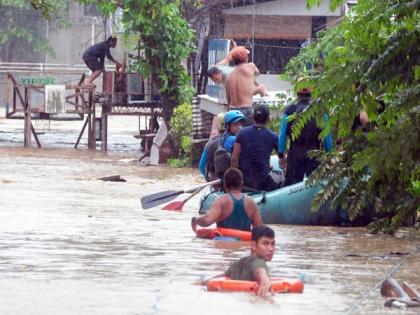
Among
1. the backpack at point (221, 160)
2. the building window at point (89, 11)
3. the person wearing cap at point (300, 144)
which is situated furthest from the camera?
the building window at point (89, 11)

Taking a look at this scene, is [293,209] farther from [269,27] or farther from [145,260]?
[269,27]

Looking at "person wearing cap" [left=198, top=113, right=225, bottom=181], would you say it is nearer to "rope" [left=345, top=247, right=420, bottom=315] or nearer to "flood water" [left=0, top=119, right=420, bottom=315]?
"flood water" [left=0, top=119, right=420, bottom=315]

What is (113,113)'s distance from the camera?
29391mm

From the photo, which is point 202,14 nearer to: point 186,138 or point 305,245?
point 186,138

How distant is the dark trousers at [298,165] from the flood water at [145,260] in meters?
0.76

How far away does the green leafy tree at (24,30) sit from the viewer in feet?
162

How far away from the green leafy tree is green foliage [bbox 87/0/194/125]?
20853 millimetres

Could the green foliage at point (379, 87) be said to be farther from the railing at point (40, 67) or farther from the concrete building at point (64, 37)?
the concrete building at point (64, 37)

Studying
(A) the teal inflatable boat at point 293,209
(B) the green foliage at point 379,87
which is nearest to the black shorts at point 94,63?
(A) the teal inflatable boat at point 293,209

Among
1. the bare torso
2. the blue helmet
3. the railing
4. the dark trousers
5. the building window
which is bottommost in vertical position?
the dark trousers

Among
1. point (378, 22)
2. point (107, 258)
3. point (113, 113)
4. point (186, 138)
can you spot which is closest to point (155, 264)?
point (107, 258)

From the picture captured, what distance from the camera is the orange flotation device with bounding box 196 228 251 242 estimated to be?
40.3 ft

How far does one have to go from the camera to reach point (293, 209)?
14648 millimetres

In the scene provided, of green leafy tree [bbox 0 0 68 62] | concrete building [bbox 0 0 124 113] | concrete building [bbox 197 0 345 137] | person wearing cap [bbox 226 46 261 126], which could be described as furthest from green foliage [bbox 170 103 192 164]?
concrete building [bbox 0 0 124 113]
